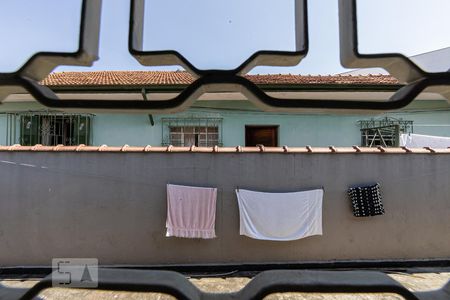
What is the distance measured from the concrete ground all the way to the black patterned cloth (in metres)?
1.14

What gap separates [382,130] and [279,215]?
405 centimetres

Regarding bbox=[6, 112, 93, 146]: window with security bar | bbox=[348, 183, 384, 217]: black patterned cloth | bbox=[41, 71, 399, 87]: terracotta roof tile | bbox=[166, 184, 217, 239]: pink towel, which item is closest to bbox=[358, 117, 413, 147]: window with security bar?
bbox=[41, 71, 399, 87]: terracotta roof tile

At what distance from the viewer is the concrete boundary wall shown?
15.3 ft

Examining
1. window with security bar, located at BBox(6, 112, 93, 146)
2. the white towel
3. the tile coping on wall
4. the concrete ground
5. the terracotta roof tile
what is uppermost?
the terracotta roof tile

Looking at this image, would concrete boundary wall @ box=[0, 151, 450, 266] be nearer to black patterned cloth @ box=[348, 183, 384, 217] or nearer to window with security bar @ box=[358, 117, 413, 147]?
black patterned cloth @ box=[348, 183, 384, 217]

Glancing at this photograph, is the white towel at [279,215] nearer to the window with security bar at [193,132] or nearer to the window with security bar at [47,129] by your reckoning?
the window with security bar at [193,132]

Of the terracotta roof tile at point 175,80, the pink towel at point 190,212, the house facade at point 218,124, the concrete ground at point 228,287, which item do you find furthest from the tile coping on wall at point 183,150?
the concrete ground at point 228,287

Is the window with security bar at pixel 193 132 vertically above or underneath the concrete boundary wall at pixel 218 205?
above

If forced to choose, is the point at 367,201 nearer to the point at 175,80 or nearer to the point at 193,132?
the point at 193,132

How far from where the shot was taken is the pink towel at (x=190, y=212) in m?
4.55

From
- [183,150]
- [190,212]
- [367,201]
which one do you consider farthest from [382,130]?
[190,212]

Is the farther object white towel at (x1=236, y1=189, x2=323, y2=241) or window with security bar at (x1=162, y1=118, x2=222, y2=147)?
window with security bar at (x1=162, y1=118, x2=222, y2=147)

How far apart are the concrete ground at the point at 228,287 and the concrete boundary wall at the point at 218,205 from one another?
408 millimetres

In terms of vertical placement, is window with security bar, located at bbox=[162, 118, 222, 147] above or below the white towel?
above
